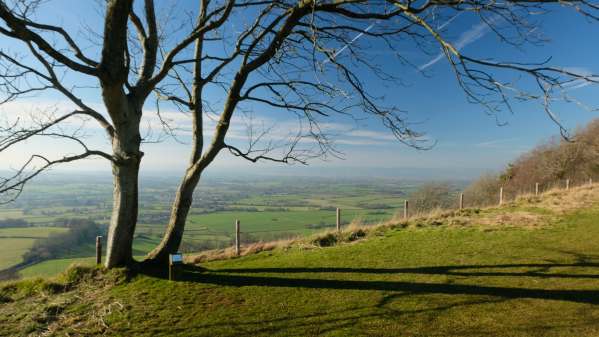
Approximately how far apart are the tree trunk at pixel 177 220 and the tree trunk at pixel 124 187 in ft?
2.36

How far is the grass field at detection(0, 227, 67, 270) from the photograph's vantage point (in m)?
16.1

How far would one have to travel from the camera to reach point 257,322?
4059 mm

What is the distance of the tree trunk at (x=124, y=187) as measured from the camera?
580 centimetres

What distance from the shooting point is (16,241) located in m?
20.7

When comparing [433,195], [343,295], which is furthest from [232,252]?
[433,195]

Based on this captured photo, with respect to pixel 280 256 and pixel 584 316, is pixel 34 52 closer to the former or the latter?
pixel 280 256

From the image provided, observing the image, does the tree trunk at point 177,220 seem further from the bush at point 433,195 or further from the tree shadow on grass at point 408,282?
the bush at point 433,195

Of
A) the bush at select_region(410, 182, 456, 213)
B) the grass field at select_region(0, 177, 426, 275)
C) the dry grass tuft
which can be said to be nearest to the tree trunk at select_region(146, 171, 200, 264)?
the dry grass tuft

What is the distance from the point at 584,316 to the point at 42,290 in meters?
7.57

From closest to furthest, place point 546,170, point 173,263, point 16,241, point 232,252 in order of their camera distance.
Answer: point 173,263, point 232,252, point 16,241, point 546,170

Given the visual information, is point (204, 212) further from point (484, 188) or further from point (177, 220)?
point (177, 220)

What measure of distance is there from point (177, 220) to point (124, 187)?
131 centimetres

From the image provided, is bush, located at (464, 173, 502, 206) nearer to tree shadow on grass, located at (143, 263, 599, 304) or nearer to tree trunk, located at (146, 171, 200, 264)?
tree shadow on grass, located at (143, 263, 599, 304)

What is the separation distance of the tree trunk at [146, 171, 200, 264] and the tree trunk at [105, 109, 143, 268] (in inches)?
28.3
